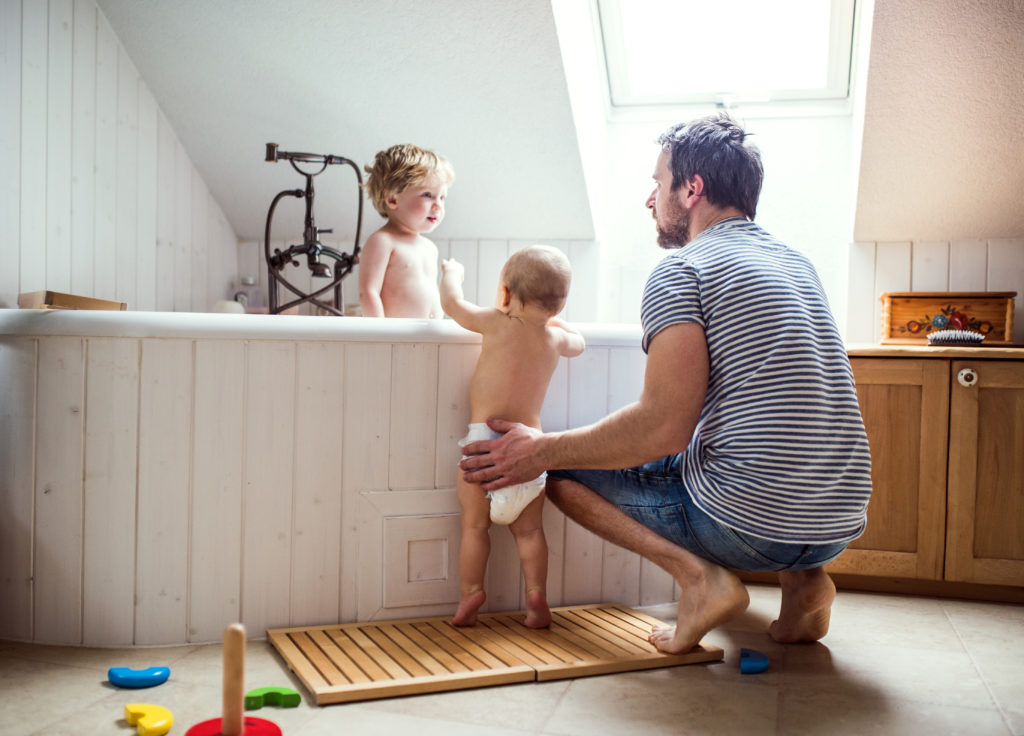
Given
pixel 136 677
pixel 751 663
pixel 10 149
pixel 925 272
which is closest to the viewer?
pixel 136 677

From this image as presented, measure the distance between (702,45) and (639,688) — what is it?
228 centimetres

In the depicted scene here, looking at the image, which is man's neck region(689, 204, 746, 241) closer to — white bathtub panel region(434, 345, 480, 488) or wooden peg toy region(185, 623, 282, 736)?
white bathtub panel region(434, 345, 480, 488)

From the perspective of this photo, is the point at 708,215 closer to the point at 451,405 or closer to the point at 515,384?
the point at 515,384

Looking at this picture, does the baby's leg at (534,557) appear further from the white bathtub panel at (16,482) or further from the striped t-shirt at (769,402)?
the white bathtub panel at (16,482)

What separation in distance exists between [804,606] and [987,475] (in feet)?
2.59

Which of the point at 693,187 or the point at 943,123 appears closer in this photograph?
the point at 693,187

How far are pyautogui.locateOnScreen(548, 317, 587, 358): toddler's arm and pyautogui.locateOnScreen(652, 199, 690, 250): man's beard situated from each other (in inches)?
10.1

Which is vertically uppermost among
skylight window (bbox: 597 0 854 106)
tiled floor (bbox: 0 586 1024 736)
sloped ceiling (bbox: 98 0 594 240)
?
skylight window (bbox: 597 0 854 106)

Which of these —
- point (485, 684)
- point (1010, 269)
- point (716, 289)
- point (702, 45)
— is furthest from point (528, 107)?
point (485, 684)

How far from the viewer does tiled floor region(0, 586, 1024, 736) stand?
1.33 m

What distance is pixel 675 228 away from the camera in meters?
1.77

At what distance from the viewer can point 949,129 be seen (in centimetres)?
243

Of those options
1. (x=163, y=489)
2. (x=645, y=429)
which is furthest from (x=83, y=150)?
(x=645, y=429)

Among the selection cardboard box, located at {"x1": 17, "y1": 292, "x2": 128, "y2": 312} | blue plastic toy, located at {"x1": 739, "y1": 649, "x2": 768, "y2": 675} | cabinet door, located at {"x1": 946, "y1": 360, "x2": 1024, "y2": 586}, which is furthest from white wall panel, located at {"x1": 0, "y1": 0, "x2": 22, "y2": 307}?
cabinet door, located at {"x1": 946, "y1": 360, "x2": 1024, "y2": 586}
